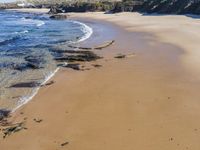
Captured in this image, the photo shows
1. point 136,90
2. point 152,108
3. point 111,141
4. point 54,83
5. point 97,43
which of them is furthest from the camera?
point 97,43

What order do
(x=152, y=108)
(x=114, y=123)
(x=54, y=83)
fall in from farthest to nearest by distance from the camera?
(x=54, y=83) < (x=152, y=108) < (x=114, y=123)

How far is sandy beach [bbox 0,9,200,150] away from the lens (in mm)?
10961

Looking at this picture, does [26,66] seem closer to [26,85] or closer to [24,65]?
[24,65]

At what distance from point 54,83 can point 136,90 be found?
3.80 metres

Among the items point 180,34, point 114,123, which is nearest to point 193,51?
point 180,34

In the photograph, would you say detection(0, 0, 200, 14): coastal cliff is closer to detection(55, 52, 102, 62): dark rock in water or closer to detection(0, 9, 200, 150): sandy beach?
detection(55, 52, 102, 62): dark rock in water

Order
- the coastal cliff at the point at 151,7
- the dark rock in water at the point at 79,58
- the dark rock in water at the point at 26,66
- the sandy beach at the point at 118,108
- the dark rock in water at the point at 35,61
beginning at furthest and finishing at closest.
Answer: the coastal cliff at the point at 151,7 < the dark rock in water at the point at 79,58 < the dark rock in water at the point at 35,61 < the dark rock in water at the point at 26,66 < the sandy beach at the point at 118,108

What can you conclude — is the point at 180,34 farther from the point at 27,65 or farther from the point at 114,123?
the point at 114,123

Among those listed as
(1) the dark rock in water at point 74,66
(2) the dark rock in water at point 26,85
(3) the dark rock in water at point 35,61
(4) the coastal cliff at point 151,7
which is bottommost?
(4) the coastal cliff at point 151,7

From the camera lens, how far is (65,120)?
12680mm

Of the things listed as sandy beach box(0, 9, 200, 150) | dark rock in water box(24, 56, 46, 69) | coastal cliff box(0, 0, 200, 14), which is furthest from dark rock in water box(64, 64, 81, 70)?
coastal cliff box(0, 0, 200, 14)

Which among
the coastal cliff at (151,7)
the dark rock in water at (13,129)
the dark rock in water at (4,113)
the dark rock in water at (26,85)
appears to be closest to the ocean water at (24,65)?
the dark rock in water at (26,85)

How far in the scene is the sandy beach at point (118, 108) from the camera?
11.0 m

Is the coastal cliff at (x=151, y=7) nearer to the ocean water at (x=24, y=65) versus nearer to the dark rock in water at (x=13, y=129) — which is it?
the ocean water at (x=24, y=65)
